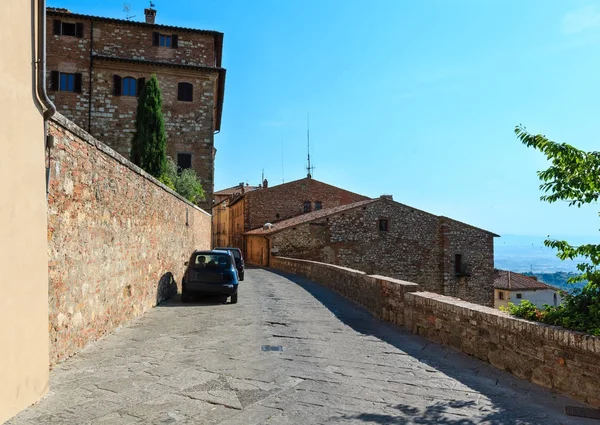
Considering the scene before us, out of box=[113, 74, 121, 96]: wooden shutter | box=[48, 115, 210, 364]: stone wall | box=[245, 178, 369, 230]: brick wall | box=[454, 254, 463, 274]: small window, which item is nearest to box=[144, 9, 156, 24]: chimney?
box=[113, 74, 121, 96]: wooden shutter

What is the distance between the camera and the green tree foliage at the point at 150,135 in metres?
22.5

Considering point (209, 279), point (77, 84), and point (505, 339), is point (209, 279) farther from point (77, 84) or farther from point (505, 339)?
point (77, 84)

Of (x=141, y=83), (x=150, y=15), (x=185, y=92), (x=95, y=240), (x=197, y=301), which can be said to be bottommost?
(x=197, y=301)

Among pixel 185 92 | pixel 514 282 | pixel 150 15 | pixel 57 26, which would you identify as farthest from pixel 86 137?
pixel 514 282

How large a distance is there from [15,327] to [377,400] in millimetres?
3295

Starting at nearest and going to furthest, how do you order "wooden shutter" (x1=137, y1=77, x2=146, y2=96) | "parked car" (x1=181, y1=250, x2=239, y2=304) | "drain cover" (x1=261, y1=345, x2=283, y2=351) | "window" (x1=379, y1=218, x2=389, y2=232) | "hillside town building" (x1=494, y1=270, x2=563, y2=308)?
"drain cover" (x1=261, y1=345, x2=283, y2=351), "parked car" (x1=181, y1=250, x2=239, y2=304), "wooden shutter" (x1=137, y1=77, x2=146, y2=96), "window" (x1=379, y1=218, x2=389, y2=232), "hillside town building" (x1=494, y1=270, x2=563, y2=308)

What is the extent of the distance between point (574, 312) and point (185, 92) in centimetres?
2463

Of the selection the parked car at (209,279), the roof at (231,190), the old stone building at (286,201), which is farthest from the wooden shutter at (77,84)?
the roof at (231,190)

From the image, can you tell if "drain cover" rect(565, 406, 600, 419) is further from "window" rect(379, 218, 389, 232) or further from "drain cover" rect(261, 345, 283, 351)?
"window" rect(379, 218, 389, 232)

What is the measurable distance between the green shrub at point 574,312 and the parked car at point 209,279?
7.12 m

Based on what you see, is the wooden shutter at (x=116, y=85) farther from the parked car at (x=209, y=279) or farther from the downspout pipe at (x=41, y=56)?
the downspout pipe at (x=41, y=56)

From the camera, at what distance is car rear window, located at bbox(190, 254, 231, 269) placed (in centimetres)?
1138

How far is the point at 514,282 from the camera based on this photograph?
162 feet

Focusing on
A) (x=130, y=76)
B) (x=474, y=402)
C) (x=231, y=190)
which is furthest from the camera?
(x=231, y=190)
